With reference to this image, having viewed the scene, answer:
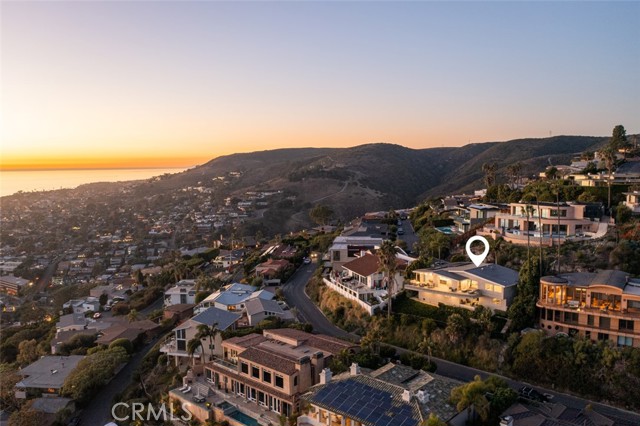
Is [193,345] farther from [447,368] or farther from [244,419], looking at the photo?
[447,368]

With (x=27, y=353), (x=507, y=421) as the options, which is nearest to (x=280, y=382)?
(x=507, y=421)

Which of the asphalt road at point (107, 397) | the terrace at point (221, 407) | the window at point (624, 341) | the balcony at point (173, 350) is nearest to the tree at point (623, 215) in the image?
the window at point (624, 341)

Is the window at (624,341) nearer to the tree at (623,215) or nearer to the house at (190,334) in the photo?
the tree at (623,215)

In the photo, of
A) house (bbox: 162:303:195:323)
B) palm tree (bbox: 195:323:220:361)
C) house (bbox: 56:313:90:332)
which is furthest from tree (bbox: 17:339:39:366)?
palm tree (bbox: 195:323:220:361)

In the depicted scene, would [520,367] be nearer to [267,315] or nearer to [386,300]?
[386,300]

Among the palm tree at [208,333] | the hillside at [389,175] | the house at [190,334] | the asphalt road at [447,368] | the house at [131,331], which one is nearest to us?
the asphalt road at [447,368]

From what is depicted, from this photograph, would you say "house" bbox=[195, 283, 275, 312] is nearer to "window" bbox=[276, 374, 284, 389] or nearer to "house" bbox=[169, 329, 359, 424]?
"house" bbox=[169, 329, 359, 424]

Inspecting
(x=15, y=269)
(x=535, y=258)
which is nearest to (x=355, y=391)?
(x=535, y=258)

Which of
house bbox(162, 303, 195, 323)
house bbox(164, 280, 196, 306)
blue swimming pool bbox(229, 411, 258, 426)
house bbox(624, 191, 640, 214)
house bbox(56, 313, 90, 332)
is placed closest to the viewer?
blue swimming pool bbox(229, 411, 258, 426)

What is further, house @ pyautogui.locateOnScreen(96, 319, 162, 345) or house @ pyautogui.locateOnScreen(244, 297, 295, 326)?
house @ pyautogui.locateOnScreen(96, 319, 162, 345)
